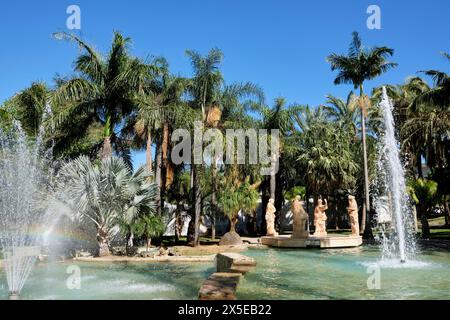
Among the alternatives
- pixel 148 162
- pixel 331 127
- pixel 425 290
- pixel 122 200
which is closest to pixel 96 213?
pixel 122 200

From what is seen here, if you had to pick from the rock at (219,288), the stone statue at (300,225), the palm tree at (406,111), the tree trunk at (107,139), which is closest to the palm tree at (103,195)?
the tree trunk at (107,139)

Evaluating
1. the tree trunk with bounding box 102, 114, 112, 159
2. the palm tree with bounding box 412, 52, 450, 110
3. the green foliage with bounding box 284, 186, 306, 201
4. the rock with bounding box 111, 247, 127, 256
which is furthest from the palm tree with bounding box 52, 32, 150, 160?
the green foliage with bounding box 284, 186, 306, 201

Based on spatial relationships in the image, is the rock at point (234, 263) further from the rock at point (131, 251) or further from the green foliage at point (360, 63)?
the green foliage at point (360, 63)

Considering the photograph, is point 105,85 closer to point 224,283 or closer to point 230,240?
point 230,240

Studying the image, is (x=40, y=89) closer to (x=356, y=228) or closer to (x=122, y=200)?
(x=122, y=200)

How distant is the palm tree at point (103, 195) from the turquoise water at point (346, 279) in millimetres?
6791

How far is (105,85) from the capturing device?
72.3 feet

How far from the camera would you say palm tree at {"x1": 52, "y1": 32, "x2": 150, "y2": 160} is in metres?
21.3

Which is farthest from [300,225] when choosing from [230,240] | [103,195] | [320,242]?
[103,195]

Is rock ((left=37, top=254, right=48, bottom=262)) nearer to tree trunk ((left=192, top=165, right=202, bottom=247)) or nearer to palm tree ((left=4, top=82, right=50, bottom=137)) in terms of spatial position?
palm tree ((left=4, top=82, right=50, bottom=137))

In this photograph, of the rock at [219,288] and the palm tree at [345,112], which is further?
the palm tree at [345,112]

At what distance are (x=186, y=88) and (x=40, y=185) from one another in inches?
419

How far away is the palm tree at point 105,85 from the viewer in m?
21.3
